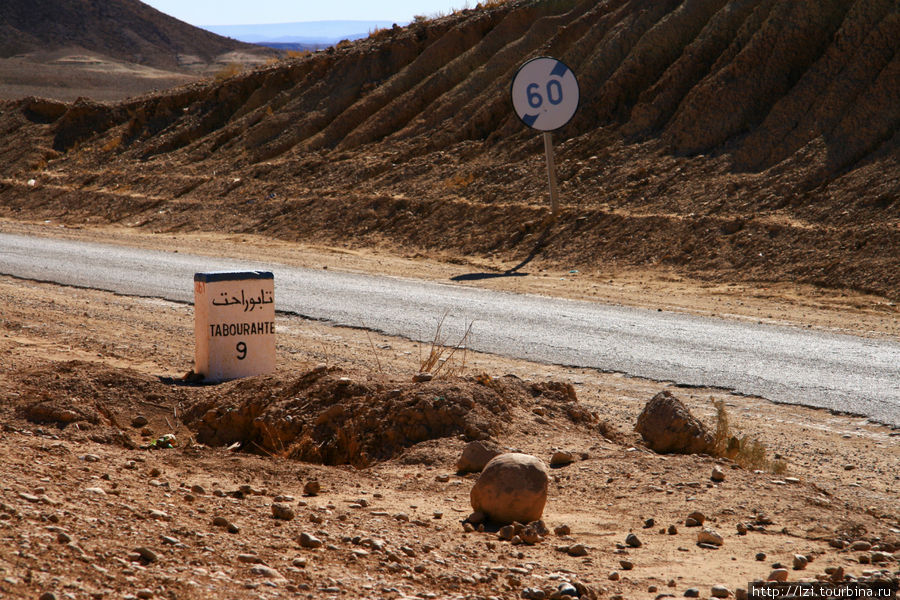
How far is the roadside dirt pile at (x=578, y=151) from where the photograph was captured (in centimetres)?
1485

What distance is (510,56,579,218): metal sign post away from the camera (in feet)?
54.2

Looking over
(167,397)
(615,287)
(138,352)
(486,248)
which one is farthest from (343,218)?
(167,397)

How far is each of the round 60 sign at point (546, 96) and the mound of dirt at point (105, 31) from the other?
250 ft

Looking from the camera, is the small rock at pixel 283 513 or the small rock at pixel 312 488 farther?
the small rock at pixel 312 488

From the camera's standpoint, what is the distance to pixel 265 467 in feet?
17.9

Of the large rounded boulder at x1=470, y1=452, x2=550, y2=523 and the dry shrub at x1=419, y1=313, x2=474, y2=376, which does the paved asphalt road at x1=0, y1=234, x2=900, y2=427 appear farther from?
the large rounded boulder at x1=470, y1=452, x2=550, y2=523

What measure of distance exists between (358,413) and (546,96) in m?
11.6

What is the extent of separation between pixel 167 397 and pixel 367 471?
2.18 metres

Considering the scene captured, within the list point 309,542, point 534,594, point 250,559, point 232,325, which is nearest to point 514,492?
point 534,594

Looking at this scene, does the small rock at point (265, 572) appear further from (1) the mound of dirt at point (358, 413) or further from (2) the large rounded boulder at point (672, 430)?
(2) the large rounded boulder at point (672, 430)

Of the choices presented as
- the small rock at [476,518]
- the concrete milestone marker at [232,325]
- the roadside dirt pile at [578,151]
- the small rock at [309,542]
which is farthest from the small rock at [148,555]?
the roadside dirt pile at [578,151]

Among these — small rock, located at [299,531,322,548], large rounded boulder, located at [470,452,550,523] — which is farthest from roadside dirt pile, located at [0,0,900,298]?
small rock, located at [299,531,322,548]

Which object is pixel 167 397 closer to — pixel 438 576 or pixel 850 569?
pixel 438 576

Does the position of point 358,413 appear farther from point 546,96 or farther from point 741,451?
point 546,96
